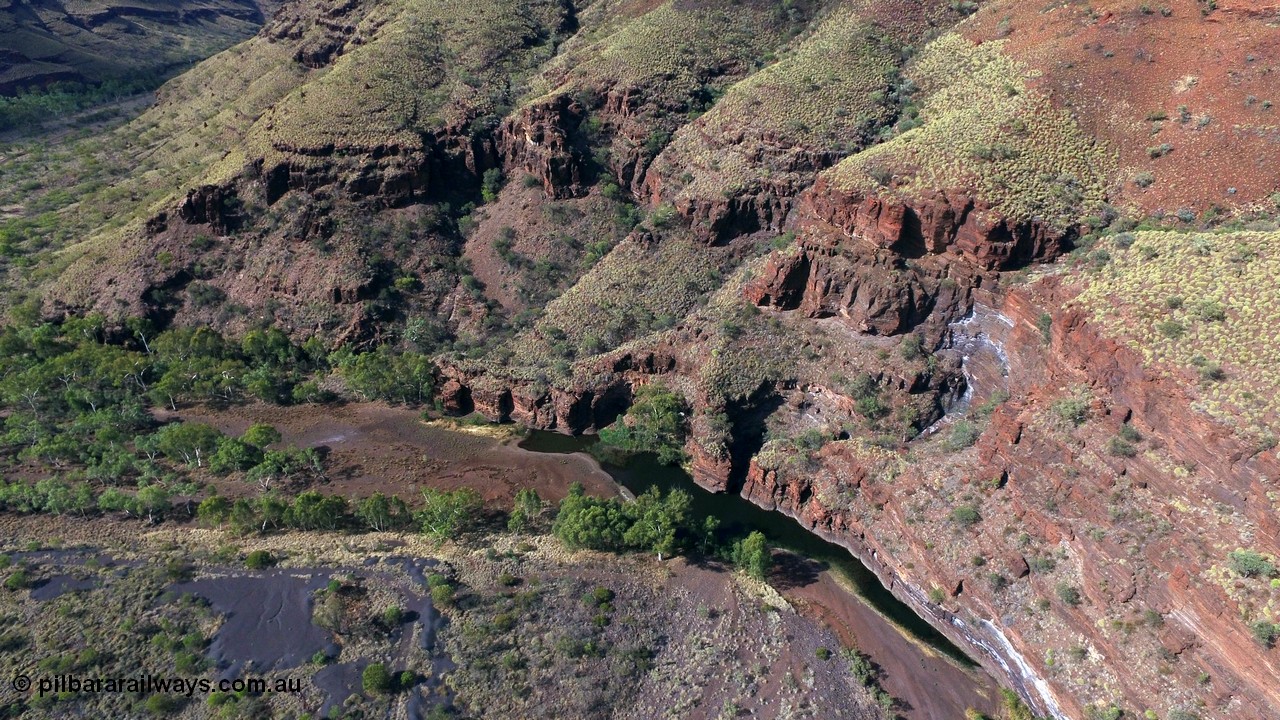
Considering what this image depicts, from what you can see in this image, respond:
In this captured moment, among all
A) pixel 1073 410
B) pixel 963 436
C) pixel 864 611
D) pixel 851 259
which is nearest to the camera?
pixel 1073 410

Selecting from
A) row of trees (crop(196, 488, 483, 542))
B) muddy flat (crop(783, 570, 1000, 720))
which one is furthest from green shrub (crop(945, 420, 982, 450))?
row of trees (crop(196, 488, 483, 542))

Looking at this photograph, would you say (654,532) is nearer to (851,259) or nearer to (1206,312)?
(851,259)

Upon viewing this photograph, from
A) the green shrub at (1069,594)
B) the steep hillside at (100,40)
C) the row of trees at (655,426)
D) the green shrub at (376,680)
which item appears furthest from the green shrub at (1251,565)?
the steep hillside at (100,40)

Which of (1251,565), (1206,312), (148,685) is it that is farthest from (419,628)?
(1206,312)

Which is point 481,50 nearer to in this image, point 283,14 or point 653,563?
point 283,14

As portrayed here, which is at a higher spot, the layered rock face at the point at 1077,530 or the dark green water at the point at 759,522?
the layered rock face at the point at 1077,530

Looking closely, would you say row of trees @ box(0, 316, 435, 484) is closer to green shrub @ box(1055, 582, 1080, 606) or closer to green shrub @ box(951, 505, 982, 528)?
green shrub @ box(951, 505, 982, 528)

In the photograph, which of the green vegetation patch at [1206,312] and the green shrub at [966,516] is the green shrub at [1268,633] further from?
the green shrub at [966,516]
